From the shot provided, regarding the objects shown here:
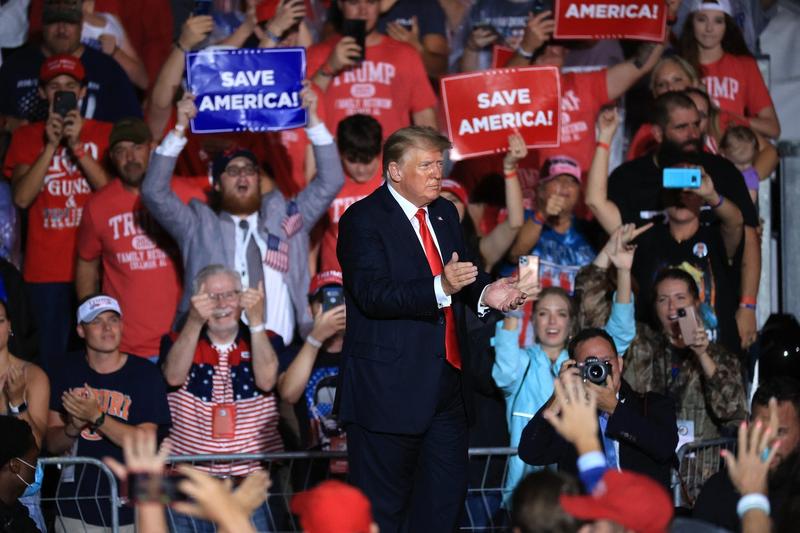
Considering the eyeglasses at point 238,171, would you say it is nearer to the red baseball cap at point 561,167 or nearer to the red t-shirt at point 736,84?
the red baseball cap at point 561,167

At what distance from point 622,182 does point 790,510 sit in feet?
12.8

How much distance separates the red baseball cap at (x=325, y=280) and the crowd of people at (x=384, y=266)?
0.06 ft

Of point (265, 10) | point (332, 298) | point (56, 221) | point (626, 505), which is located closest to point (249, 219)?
point (332, 298)

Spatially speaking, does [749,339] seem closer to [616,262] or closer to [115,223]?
[616,262]

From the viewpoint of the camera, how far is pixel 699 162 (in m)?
8.41

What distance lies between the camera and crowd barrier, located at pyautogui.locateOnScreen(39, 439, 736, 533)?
694 centimetres

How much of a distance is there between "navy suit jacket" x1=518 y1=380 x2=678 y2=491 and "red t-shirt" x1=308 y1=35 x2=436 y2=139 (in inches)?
133

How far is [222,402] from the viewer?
740 centimetres

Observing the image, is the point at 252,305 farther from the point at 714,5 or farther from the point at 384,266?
the point at 714,5

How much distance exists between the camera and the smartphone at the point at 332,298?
25.2 ft

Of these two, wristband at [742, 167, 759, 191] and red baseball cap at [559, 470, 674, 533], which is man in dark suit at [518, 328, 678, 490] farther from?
wristband at [742, 167, 759, 191]

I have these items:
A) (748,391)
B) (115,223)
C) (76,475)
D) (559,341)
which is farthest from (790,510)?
(115,223)

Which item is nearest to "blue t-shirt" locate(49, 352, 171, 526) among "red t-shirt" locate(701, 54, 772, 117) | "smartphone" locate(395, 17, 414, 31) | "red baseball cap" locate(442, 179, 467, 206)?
"red baseball cap" locate(442, 179, 467, 206)

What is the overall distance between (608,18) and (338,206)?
7.21 ft
